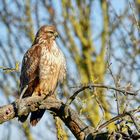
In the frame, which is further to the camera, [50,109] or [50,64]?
[50,64]

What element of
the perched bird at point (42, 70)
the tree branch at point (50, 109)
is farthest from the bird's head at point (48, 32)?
the tree branch at point (50, 109)

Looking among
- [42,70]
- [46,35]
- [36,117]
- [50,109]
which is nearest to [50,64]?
[42,70]

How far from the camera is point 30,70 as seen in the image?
6566mm

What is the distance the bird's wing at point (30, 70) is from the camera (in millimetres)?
6555

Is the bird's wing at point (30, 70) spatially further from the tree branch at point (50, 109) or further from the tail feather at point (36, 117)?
the tree branch at point (50, 109)

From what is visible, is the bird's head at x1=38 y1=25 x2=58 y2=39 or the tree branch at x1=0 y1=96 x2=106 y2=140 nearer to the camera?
the tree branch at x1=0 y1=96 x2=106 y2=140

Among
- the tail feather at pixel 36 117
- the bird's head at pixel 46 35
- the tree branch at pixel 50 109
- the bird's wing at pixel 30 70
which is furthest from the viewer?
the bird's head at pixel 46 35

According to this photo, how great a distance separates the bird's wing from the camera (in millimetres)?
6555

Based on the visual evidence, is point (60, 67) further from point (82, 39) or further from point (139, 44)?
point (82, 39)

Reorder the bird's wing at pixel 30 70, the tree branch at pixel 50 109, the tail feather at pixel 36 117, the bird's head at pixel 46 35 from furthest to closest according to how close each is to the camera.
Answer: the bird's head at pixel 46 35
the bird's wing at pixel 30 70
the tail feather at pixel 36 117
the tree branch at pixel 50 109

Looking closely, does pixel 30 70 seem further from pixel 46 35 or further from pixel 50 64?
pixel 46 35

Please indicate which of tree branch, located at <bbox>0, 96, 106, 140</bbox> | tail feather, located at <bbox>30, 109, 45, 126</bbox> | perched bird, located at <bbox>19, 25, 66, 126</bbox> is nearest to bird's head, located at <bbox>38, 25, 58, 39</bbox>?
perched bird, located at <bbox>19, 25, 66, 126</bbox>

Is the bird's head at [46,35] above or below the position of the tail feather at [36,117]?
above

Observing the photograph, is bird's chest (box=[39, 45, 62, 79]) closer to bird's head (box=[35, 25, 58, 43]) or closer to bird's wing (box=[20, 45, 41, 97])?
bird's wing (box=[20, 45, 41, 97])
